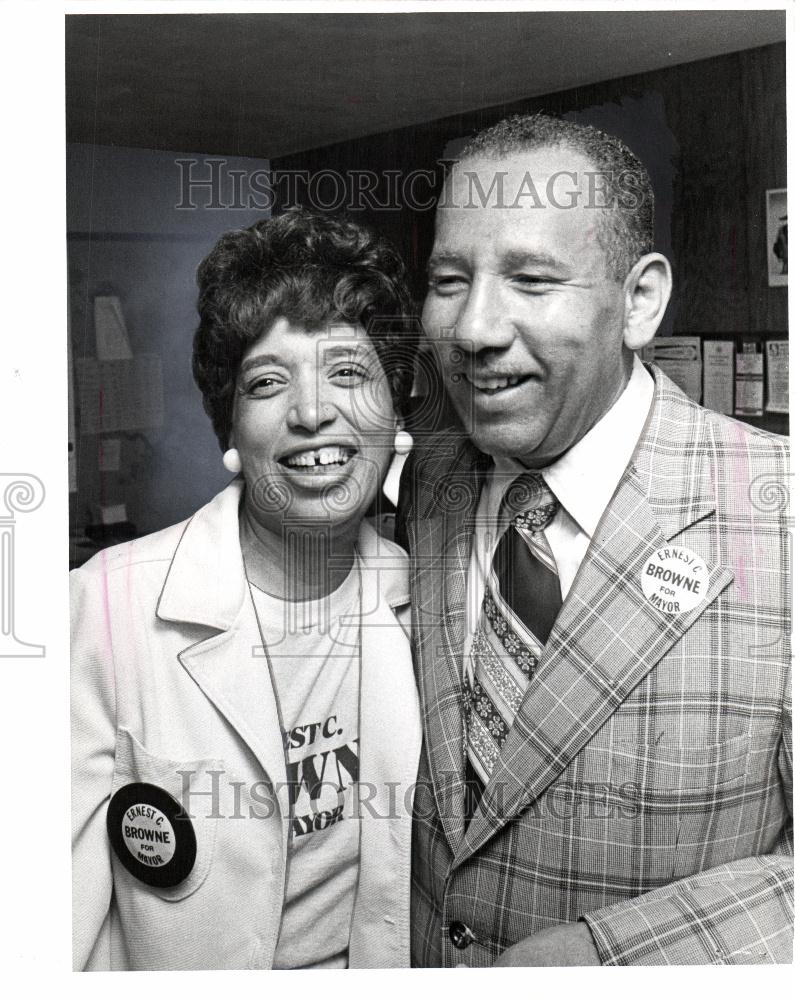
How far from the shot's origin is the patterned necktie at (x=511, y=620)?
2.30 metres

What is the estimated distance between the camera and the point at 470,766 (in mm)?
2322

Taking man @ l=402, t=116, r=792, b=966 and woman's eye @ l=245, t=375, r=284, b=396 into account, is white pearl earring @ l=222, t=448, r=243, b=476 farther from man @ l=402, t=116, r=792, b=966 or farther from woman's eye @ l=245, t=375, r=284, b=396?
man @ l=402, t=116, r=792, b=966

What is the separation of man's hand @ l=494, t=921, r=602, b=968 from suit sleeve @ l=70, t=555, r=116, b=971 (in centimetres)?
88

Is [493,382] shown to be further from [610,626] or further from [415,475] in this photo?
[610,626]

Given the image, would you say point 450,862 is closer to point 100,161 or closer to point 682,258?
point 682,258

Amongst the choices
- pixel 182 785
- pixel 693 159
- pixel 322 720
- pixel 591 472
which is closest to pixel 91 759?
pixel 182 785

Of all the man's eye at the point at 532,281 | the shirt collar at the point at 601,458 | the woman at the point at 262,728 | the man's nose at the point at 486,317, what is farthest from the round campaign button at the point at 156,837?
the man's eye at the point at 532,281

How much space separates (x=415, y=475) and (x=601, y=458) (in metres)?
0.39

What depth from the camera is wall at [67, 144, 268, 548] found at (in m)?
2.30

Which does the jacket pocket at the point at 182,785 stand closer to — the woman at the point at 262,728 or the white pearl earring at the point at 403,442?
A: the woman at the point at 262,728

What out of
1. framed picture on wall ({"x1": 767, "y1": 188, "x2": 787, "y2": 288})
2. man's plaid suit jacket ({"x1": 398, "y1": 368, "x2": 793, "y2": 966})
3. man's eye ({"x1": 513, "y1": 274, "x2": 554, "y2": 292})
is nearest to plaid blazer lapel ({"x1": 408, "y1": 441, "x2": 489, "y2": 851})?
man's plaid suit jacket ({"x1": 398, "y1": 368, "x2": 793, "y2": 966})

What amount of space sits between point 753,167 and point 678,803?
133cm

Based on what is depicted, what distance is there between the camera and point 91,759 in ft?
7.82

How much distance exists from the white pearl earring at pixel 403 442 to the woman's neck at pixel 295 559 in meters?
0.21
